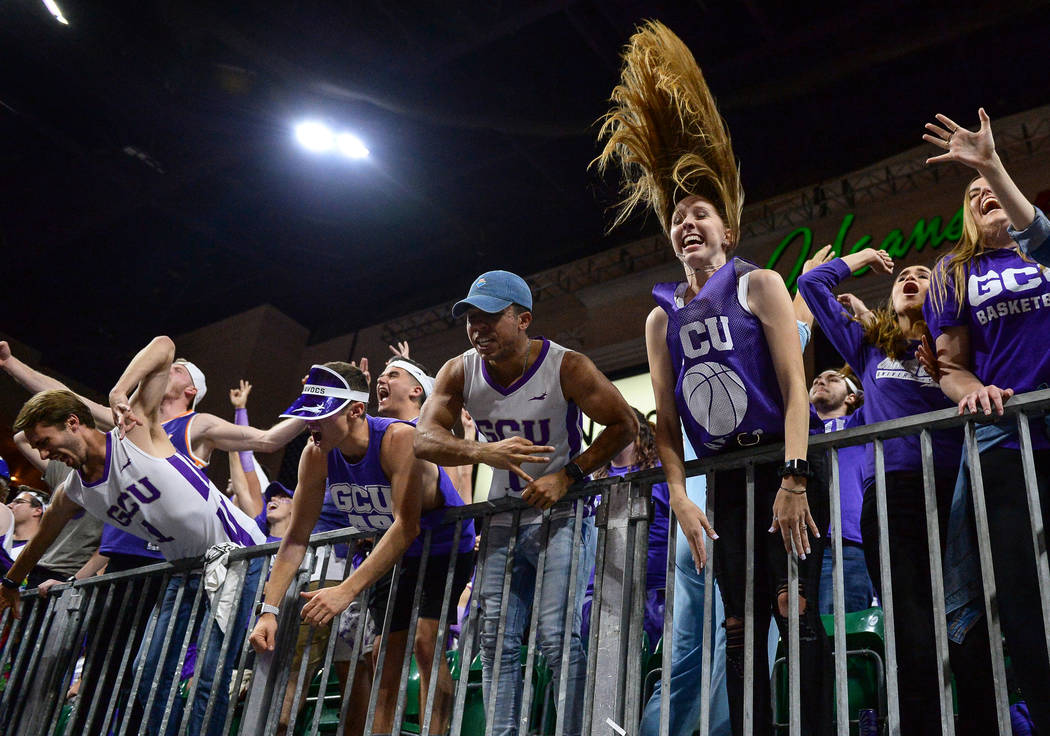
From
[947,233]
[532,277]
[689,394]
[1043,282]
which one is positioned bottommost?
[689,394]

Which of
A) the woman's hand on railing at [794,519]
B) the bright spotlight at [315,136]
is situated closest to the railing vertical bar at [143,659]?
the woman's hand on railing at [794,519]

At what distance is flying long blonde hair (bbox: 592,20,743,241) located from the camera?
9.72 ft

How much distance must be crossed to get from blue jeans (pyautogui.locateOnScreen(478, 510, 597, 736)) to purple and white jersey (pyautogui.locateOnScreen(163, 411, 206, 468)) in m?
2.17

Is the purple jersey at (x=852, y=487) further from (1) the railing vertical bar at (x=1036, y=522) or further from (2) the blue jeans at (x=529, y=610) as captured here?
(1) the railing vertical bar at (x=1036, y=522)

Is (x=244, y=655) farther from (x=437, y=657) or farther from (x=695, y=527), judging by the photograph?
(x=695, y=527)

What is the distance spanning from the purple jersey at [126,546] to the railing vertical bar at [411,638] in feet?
5.46

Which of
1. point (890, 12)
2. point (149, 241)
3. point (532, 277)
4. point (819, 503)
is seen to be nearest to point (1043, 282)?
point (819, 503)

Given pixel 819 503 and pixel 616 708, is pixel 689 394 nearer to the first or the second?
pixel 819 503

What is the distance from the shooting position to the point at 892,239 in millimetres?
7539

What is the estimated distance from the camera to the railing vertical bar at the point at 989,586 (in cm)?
185

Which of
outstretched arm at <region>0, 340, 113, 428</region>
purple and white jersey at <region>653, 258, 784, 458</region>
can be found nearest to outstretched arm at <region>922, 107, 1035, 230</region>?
purple and white jersey at <region>653, 258, 784, 458</region>

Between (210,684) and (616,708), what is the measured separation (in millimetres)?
1819

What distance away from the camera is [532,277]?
397 inches

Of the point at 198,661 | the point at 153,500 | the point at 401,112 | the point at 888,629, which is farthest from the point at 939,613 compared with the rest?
the point at 401,112
